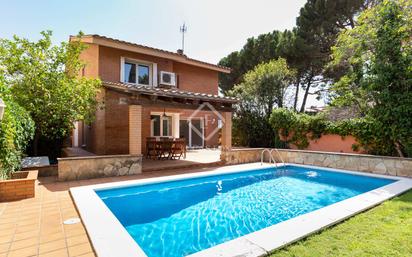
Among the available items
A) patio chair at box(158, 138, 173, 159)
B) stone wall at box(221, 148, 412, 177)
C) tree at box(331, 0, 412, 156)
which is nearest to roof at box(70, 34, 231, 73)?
patio chair at box(158, 138, 173, 159)

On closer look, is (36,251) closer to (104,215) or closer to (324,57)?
(104,215)

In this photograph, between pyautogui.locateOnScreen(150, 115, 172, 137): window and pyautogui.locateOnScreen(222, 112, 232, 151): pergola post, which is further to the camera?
pyautogui.locateOnScreen(150, 115, 172, 137): window

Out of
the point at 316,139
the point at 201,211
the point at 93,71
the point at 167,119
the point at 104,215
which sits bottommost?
the point at 201,211

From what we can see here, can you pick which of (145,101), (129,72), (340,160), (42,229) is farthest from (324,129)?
(42,229)

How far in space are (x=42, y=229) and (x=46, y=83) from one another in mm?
8225

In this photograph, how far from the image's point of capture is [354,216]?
18.1ft

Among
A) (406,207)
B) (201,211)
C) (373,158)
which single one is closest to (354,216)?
(406,207)

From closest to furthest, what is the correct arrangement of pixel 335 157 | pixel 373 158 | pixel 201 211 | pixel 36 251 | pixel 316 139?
pixel 36 251 → pixel 201 211 → pixel 373 158 → pixel 335 157 → pixel 316 139

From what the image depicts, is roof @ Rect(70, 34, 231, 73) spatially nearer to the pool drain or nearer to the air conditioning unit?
the air conditioning unit

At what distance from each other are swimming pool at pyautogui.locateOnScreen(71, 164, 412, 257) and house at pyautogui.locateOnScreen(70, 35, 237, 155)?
10.3 feet

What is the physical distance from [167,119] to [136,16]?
7737mm

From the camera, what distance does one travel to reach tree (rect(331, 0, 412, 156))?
11.1 m

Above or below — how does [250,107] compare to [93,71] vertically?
below

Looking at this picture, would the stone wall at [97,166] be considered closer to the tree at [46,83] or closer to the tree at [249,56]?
the tree at [46,83]
